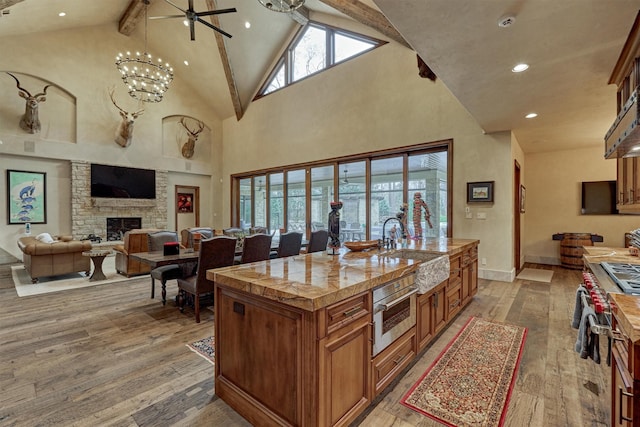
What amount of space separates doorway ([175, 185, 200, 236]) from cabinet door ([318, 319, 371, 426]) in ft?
31.1

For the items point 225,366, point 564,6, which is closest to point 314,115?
point 564,6

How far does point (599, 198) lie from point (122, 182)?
11957 mm

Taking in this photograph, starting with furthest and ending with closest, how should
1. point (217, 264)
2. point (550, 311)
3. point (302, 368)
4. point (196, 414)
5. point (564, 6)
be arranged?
point (550, 311), point (217, 264), point (564, 6), point (196, 414), point (302, 368)

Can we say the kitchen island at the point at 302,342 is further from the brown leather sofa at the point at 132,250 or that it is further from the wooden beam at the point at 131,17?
the wooden beam at the point at 131,17

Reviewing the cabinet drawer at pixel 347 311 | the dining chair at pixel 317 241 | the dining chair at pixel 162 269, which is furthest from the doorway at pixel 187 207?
the cabinet drawer at pixel 347 311

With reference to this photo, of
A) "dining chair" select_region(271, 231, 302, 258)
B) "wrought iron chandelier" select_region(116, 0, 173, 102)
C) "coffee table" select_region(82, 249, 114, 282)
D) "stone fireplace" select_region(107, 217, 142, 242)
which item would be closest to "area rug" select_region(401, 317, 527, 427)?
"dining chair" select_region(271, 231, 302, 258)

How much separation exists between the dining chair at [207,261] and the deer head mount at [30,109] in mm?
6785

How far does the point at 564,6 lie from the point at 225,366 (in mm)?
3356

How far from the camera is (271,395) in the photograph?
1.59 m

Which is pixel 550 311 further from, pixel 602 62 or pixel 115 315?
pixel 115 315

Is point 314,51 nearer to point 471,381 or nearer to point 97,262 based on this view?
point 97,262

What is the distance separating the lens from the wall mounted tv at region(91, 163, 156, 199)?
25.9 ft

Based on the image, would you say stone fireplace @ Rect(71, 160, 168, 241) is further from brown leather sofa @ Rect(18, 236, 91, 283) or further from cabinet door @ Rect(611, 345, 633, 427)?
cabinet door @ Rect(611, 345, 633, 427)

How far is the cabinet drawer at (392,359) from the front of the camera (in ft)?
6.01
